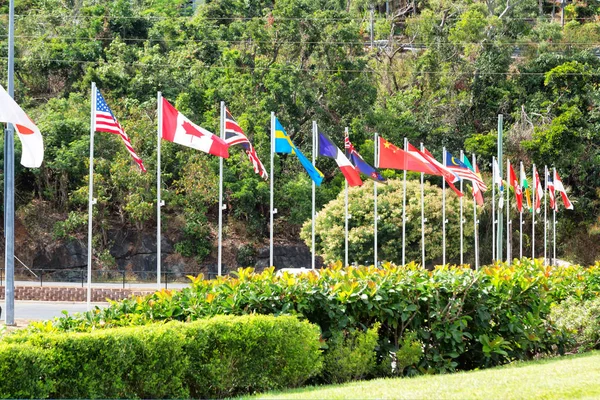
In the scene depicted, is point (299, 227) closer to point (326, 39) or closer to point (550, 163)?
point (326, 39)

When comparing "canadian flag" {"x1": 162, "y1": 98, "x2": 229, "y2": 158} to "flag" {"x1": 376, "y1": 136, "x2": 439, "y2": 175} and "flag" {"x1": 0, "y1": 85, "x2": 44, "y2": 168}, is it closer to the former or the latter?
"flag" {"x1": 376, "y1": 136, "x2": 439, "y2": 175}

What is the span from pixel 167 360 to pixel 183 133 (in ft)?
45.3

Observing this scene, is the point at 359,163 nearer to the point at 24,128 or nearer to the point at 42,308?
the point at 42,308

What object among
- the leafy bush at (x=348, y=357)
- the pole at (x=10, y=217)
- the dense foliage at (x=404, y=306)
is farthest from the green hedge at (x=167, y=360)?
the pole at (x=10, y=217)

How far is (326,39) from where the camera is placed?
57125 mm

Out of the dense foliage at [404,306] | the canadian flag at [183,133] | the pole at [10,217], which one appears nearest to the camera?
the dense foliage at [404,306]

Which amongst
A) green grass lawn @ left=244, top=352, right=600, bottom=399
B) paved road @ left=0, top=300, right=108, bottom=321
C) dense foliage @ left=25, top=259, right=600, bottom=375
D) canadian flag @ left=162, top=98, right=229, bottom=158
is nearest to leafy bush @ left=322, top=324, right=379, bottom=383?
dense foliage @ left=25, top=259, right=600, bottom=375

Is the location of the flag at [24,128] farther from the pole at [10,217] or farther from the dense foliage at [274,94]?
the dense foliage at [274,94]

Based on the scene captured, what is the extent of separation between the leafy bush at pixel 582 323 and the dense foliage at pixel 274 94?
3468 centimetres

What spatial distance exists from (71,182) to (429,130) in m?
22.6

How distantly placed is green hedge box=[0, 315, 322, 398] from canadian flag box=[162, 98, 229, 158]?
1228cm

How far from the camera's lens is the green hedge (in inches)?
389

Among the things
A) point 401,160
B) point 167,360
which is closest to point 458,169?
point 401,160

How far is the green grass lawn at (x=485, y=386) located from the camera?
10.7 m
